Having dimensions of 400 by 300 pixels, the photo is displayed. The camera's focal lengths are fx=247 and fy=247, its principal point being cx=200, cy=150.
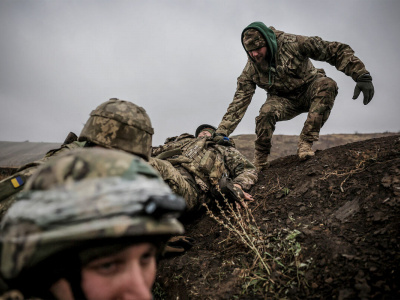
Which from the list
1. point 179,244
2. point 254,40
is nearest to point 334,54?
point 254,40

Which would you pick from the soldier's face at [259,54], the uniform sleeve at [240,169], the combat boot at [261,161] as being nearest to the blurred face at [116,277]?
the uniform sleeve at [240,169]

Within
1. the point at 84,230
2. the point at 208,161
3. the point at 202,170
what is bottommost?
the point at 84,230

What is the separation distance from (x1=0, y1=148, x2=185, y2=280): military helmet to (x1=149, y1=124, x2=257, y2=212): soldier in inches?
66.6

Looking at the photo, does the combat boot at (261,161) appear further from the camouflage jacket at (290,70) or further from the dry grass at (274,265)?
the dry grass at (274,265)

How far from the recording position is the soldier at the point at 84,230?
3.39 ft

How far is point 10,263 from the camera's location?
1046mm

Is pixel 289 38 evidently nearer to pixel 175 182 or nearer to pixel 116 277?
pixel 175 182

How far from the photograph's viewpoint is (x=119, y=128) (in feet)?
7.91

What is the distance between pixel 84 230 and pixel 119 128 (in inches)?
60.3

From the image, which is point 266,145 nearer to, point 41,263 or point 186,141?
point 186,141

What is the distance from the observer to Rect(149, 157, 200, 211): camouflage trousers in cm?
288

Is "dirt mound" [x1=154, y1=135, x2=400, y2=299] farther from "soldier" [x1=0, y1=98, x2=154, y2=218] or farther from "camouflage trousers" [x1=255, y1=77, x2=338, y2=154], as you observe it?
"soldier" [x1=0, y1=98, x2=154, y2=218]

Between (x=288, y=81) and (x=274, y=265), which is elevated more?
(x=288, y=81)

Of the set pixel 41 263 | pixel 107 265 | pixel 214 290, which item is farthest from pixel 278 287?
pixel 41 263
